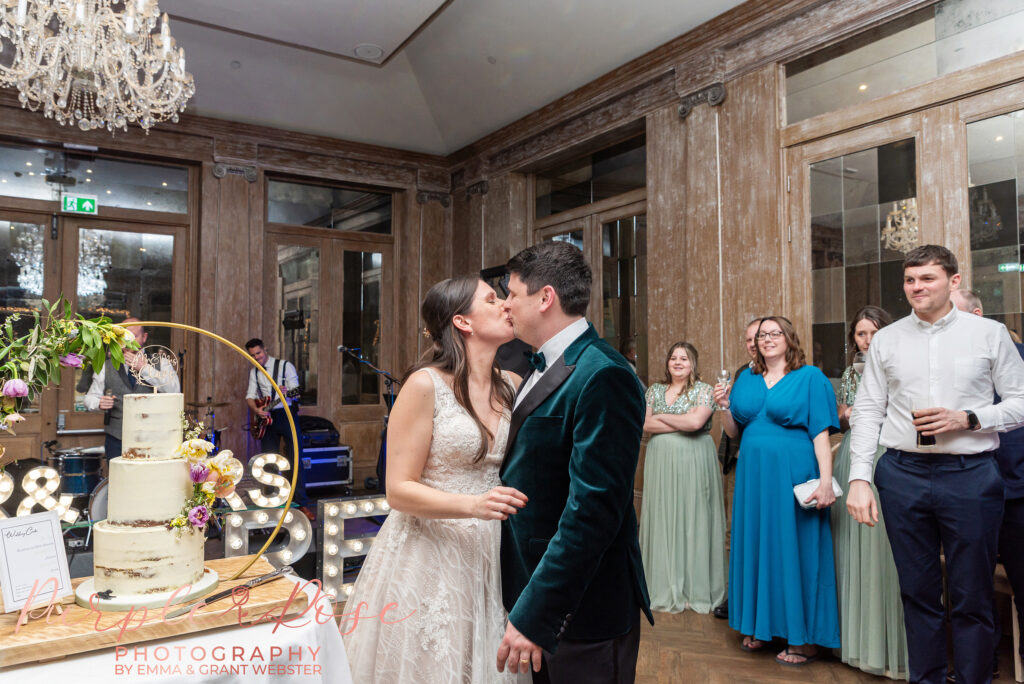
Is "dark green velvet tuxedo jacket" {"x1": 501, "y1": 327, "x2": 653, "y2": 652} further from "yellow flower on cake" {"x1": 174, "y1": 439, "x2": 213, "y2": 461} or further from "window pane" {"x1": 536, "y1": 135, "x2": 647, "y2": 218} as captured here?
"window pane" {"x1": 536, "y1": 135, "x2": 647, "y2": 218}

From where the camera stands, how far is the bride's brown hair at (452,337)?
2.11 m

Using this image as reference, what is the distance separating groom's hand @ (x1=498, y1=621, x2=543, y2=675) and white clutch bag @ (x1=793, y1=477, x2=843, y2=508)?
87.9 inches

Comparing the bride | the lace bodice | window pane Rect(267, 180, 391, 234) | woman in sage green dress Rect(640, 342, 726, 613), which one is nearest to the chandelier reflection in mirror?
window pane Rect(267, 180, 391, 234)

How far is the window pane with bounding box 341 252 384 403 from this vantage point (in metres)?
8.37

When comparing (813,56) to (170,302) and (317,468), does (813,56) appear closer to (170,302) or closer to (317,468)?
(317,468)

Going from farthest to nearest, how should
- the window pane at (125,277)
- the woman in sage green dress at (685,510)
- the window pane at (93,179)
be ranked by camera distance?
the window pane at (125,277)
the window pane at (93,179)
the woman in sage green dress at (685,510)

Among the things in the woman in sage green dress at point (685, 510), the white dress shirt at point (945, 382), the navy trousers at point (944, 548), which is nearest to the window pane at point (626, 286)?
the woman in sage green dress at point (685, 510)

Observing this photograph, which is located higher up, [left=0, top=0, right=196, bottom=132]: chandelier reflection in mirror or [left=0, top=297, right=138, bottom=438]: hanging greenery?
[left=0, top=0, right=196, bottom=132]: chandelier reflection in mirror

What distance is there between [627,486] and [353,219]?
7604 mm

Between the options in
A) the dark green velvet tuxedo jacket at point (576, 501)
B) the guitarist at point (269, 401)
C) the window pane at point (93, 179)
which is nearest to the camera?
the dark green velvet tuxedo jacket at point (576, 501)

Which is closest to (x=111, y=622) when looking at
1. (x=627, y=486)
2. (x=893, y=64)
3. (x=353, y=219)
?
(x=627, y=486)

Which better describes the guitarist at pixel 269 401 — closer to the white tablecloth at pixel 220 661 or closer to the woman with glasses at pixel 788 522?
the woman with glasses at pixel 788 522

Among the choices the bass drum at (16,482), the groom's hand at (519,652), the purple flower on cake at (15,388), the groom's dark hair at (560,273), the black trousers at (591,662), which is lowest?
the bass drum at (16,482)

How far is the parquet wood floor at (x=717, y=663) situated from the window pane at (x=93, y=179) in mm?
6599
